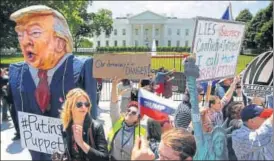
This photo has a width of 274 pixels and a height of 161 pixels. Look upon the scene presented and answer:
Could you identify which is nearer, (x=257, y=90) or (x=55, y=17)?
(x=257, y=90)

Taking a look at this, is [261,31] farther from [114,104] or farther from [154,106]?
[154,106]

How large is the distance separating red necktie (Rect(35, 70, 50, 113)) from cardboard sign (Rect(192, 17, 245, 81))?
68.8 inches

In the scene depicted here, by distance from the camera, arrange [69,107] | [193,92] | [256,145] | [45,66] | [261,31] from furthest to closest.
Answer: [261,31], [45,66], [69,107], [256,145], [193,92]

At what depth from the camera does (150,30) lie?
316 ft

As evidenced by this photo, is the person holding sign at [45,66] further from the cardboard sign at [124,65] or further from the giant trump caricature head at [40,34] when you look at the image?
the cardboard sign at [124,65]

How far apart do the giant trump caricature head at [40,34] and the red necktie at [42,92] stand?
4.3 inches

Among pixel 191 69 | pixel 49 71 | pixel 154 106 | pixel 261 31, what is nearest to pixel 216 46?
pixel 154 106

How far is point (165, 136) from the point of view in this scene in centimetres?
220

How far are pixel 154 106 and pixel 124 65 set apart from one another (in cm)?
82

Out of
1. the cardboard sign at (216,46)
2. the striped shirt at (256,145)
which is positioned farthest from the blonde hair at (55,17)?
A: the striped shirt at (256,145)

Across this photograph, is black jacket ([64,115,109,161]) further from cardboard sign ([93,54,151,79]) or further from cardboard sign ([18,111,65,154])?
cardboard sign ([18,111,65,154])

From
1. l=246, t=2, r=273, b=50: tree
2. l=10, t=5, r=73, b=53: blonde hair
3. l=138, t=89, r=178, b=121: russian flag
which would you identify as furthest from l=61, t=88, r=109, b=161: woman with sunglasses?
l=246, t=2, r=273, b=50: tree

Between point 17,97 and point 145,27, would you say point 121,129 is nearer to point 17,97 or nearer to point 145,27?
point 17,97

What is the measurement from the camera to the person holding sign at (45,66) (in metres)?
3.97
